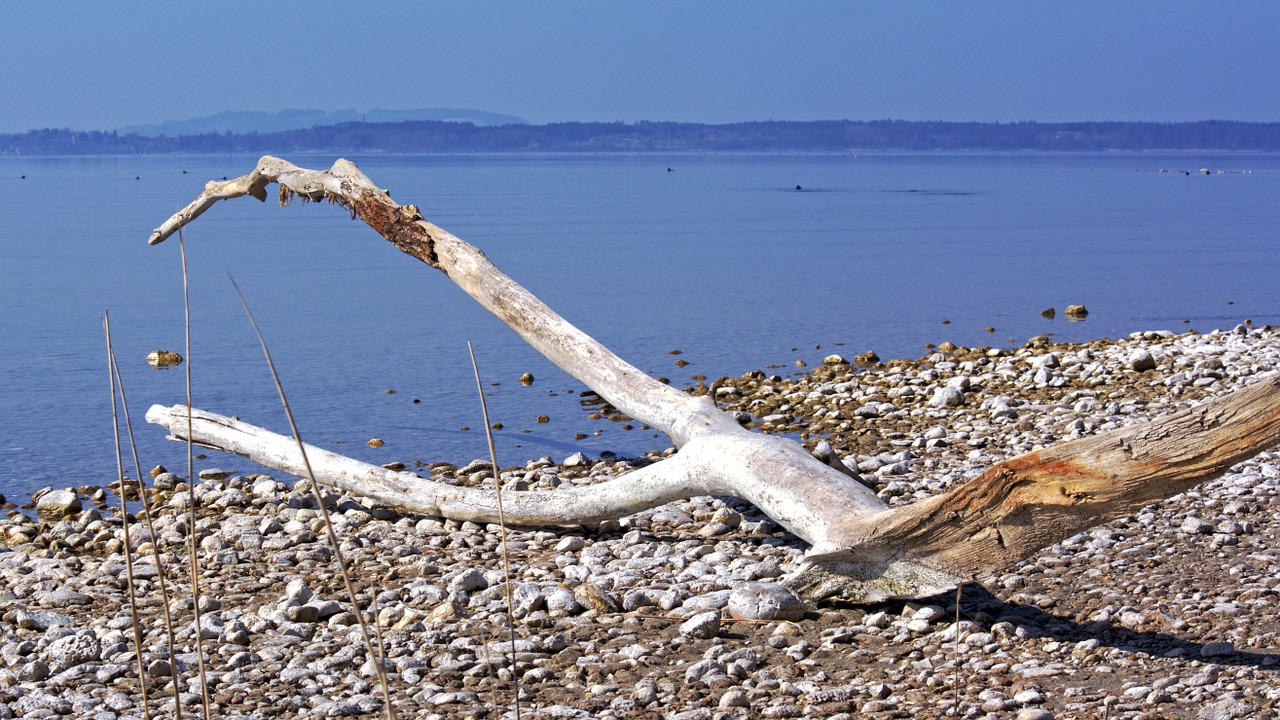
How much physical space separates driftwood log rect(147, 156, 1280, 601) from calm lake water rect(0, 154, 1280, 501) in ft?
6.87

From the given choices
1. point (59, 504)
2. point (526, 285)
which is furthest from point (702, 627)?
point (526, 285)

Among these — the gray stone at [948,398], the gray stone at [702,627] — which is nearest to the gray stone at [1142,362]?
the gray stone at [948,398]

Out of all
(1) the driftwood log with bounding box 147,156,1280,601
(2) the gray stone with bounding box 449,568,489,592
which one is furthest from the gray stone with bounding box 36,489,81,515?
(2) the gray stone with bounding box 449,568,489,592

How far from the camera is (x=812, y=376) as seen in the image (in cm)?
1189

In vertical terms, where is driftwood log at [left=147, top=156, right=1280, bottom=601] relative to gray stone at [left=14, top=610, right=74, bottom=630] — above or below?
above

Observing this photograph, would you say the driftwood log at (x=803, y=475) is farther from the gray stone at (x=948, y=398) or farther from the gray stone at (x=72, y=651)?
the gray stone at (x=948, y=398)

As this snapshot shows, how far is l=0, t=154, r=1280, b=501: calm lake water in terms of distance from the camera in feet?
35.1

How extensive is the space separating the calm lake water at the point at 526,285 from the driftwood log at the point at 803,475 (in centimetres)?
209

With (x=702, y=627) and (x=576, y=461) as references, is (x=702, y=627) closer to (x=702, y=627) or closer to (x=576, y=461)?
(x=702, y=627)

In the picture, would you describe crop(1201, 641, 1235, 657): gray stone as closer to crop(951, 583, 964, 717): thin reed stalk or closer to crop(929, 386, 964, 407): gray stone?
crop(951, 583, 964, 717): thin reed stalk

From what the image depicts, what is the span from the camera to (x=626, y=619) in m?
5.14

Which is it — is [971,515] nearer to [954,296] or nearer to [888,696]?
[888,696]

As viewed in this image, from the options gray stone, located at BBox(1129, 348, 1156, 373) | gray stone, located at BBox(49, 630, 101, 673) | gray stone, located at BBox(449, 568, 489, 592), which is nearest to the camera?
gray stone, located at BBox(49, 630, 101, 673)

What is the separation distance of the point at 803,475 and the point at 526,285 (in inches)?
578
